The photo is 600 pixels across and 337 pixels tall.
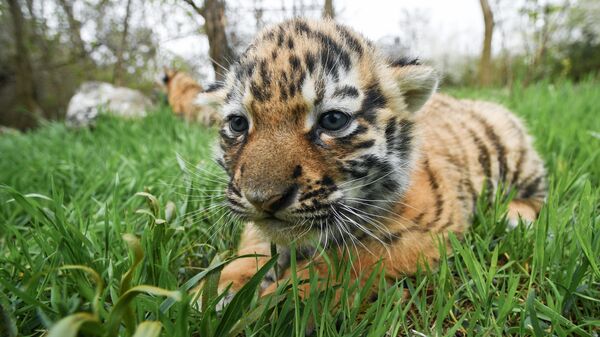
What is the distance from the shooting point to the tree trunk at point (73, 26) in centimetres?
871

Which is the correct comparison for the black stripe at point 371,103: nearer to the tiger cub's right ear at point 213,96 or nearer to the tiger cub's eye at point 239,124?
the tiger cub's eye at point 239,124

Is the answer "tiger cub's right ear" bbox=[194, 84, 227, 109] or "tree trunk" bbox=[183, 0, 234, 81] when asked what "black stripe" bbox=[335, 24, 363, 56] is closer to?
"tiger cub's right ear" bbox=[194, 84, 227, 109]

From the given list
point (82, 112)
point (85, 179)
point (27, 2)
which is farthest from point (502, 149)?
point (27, 2)

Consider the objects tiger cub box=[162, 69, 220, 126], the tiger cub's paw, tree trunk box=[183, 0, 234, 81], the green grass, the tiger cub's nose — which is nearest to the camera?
the green grass

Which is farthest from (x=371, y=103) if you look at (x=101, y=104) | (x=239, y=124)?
(x=101, y=104)

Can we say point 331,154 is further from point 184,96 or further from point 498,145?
point 184,96

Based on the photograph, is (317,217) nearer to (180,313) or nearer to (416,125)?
(180,313)

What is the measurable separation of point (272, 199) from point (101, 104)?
5216 mm

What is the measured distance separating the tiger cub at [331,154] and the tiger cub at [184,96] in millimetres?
4030

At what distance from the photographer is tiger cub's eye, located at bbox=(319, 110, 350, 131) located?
59.5 inches

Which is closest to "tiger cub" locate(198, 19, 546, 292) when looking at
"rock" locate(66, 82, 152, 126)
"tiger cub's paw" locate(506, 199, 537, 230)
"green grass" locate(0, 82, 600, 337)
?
"green grass" locate(0, 82, 600, 337)

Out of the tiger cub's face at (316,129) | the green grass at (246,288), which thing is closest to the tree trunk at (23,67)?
the green grass at (246,288)

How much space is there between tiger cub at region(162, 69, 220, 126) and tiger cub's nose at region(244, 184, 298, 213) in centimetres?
440

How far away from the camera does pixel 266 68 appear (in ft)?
5.14
